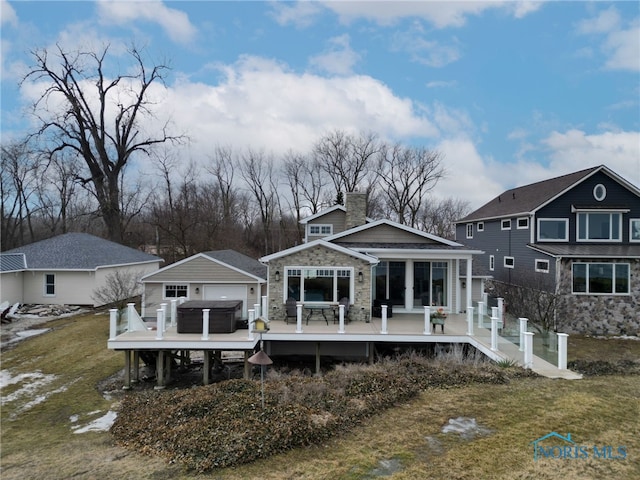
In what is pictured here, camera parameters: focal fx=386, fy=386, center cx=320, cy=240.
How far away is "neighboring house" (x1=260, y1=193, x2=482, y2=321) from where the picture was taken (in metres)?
13.2

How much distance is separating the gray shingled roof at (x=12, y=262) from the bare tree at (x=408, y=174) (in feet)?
95.1

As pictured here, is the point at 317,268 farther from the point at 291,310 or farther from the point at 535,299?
the point at 535,299

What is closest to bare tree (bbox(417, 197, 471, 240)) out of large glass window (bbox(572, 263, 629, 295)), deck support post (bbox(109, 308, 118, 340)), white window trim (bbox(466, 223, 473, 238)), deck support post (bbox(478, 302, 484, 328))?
white window trim (bbox(466, 223, 473, 238))

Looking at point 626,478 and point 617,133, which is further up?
point 617,133

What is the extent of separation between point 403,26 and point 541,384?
1466 cm

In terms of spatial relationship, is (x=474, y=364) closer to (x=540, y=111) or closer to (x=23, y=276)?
(x=540, y=111)

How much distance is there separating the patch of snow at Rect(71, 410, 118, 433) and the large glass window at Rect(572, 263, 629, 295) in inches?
722

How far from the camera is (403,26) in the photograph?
1634 cm

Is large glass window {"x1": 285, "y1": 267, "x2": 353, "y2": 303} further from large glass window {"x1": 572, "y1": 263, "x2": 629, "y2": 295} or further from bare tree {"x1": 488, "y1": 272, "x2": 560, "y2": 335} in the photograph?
large glass window {"x1": 572, "y1": 263, "x2": 629, "y2": 295}

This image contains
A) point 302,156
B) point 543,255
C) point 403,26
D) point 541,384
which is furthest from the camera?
point 302,156

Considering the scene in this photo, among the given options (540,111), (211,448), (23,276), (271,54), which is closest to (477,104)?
(540,111)

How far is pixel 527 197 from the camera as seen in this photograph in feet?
72.5

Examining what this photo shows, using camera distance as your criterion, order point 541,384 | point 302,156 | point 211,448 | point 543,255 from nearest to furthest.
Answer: point 211,448 < point 541,384 < point 543,255 < point 302,156

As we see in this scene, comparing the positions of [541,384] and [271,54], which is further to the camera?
[271,54]
